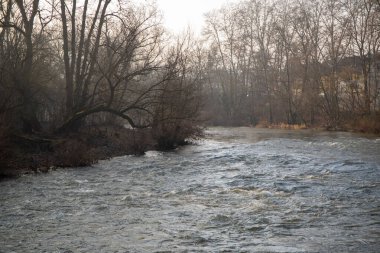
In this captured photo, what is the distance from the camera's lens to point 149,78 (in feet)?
78.1

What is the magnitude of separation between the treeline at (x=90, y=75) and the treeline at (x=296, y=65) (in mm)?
17000

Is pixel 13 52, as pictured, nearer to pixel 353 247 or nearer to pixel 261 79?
pixel 353 247

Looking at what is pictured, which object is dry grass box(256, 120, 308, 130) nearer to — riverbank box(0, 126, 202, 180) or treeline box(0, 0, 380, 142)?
treeline box(0, 0, 380, 142)

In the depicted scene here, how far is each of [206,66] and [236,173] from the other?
49.4 metres

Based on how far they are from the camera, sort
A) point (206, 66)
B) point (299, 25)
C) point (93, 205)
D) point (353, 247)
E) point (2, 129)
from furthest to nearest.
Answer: point (206, 66) → point (299, 25) → point (2, 129) → point (93, 205) → point (353, 247)

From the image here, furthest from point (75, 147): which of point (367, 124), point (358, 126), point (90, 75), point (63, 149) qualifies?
point (358, 126)

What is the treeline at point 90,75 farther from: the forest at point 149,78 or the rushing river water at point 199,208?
the rushing river water at point 199,208

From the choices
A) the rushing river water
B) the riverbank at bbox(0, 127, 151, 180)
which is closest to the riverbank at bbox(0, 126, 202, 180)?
the riverbank at bbox(0, 127, 151, 180)

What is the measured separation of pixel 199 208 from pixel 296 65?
132 ft

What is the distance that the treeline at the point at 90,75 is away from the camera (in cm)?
2055

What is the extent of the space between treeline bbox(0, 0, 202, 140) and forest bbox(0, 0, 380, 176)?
7cm

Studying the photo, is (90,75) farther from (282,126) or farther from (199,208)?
(282,126)

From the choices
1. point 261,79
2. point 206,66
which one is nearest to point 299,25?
point 261,79

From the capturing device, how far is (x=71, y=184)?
12.6m
